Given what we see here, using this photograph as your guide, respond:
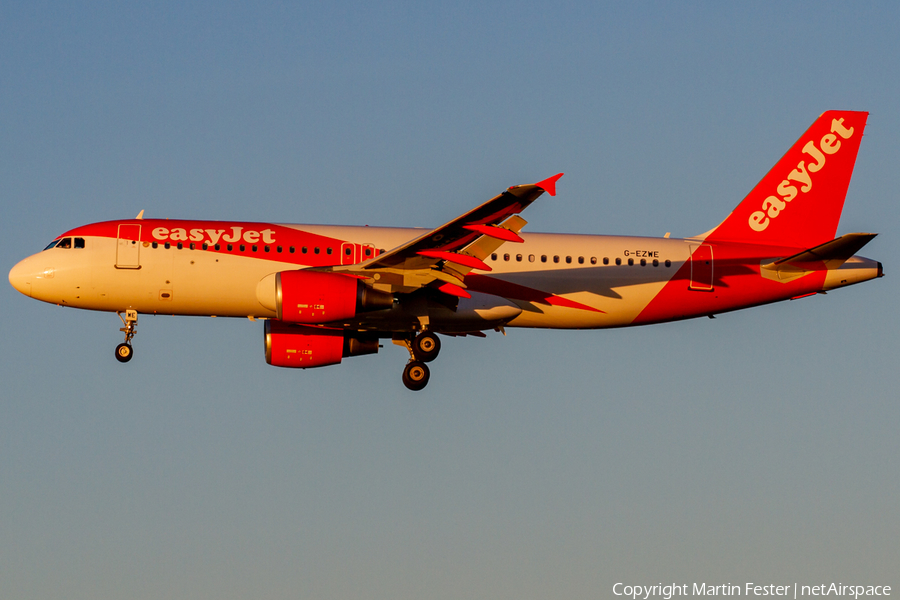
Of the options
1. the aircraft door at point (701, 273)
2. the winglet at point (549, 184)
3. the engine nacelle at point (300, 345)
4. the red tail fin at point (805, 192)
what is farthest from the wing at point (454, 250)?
the red tail fin at point (805, 192)

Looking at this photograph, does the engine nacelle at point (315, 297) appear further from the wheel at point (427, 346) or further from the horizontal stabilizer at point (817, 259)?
the horizontal stabilizer at point (817, 259)

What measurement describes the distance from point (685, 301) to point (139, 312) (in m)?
17.4

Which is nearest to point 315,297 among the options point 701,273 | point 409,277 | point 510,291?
point 409,277

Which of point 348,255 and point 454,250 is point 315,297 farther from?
point 454,250

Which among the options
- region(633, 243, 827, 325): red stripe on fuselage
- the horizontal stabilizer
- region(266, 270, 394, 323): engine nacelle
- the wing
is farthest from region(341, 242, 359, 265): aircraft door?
the horizontal stabilizer

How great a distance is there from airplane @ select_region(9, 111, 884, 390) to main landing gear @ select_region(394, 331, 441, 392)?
0.05 meters

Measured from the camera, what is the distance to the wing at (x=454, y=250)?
3076cm

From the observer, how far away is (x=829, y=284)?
37844 mm

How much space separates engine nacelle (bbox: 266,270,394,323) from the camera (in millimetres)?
34062

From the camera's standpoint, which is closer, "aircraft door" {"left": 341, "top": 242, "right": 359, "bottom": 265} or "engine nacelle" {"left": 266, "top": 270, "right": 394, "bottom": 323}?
"engine nacelle" {"left": 266, "top": 270, "right": 394, "bottom": 323}

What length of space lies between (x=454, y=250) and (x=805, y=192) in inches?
533

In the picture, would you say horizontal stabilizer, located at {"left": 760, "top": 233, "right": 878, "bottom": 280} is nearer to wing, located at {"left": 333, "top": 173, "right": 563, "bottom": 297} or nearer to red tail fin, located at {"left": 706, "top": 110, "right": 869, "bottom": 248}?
red tail fin, located at {"left": 706, "top": 110, "right": 869, "bottom": 248}

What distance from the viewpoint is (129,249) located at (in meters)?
36.6

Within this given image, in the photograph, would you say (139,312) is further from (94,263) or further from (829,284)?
(829,284)
